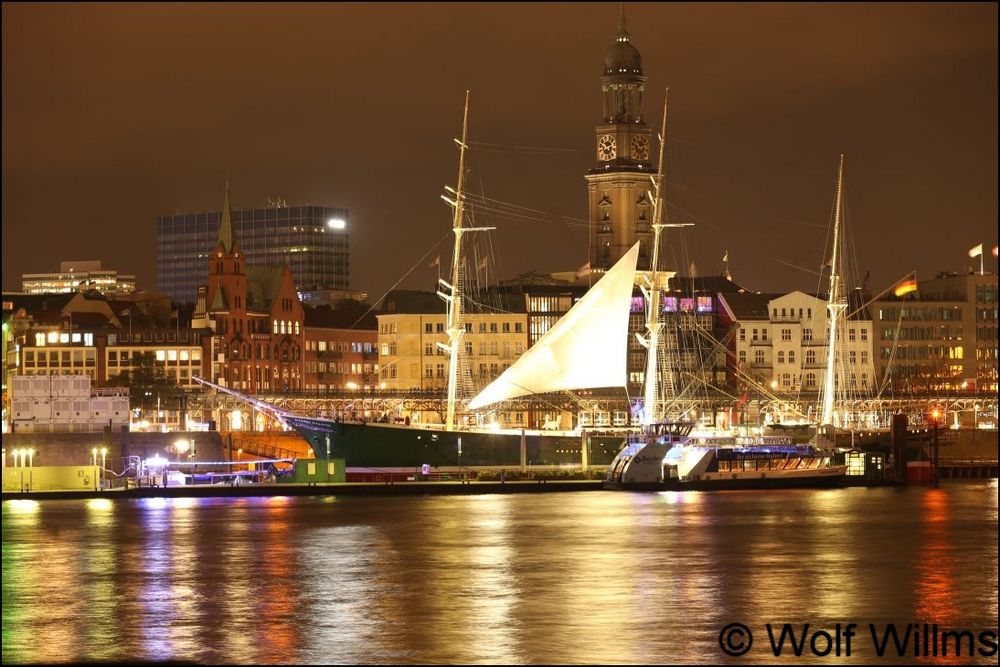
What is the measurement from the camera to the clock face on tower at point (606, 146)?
611ft

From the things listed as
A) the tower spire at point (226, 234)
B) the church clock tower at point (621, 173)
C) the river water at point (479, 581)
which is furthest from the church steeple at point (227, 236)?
the river water at point (479, 581)

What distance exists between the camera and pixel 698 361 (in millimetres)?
167125

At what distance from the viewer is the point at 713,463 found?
113875mm

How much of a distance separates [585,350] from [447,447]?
34.9 feet

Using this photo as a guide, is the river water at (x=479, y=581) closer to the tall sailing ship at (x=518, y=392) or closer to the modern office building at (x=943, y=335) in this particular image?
the tall sailing ship at (x=518, y=392)

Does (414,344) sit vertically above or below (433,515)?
above

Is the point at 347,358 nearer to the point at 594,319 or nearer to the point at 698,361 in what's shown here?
the point at 698,361

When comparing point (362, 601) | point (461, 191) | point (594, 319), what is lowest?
point (362, 601)

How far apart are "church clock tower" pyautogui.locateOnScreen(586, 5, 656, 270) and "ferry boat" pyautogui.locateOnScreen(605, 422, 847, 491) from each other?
68.9 m

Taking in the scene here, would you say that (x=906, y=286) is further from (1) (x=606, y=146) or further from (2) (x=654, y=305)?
(2) (x=654, y=305)

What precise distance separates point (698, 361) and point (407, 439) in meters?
51.0

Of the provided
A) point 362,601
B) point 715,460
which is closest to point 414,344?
point 715,460

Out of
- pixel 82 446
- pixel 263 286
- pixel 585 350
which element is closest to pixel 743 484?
pixel 585 350

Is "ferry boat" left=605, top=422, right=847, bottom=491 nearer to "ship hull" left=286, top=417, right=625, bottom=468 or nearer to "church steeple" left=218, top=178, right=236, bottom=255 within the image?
"ship hull" left=286, top=417, right=625, bottom=468
